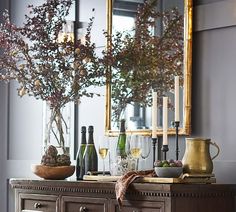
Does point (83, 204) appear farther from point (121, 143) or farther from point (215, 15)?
point (215, 15)

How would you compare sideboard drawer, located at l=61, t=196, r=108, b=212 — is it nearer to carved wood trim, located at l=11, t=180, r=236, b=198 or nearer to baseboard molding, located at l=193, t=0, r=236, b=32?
carved wood trim, located at l=11, t=180, r=236, b=198

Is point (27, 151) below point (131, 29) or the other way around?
below

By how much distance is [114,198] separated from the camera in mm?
3621

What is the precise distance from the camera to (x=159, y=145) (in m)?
4.16

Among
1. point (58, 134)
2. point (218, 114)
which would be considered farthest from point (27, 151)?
point (218, 114)

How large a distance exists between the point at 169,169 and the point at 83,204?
586mm

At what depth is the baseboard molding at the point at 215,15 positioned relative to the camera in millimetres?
3824

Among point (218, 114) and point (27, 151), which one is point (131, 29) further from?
point (27, 151)

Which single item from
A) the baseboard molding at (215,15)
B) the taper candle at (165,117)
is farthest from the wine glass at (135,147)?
the baseboard molding at (215,15)

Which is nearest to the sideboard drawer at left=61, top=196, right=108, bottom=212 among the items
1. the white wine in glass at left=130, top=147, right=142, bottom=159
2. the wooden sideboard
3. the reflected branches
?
the wooden sideboard

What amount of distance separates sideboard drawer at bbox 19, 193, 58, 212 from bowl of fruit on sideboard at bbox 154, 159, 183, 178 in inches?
28.2

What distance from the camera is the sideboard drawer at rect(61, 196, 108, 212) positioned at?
3.70m

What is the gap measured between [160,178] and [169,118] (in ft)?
2.11

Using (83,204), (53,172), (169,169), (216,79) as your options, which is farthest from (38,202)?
(216,79)
